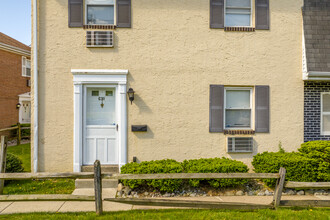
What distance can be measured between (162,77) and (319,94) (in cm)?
455

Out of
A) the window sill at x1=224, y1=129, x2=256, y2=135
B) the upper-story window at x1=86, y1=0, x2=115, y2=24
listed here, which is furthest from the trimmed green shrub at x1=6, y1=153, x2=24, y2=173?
the window sill at x1=224, y1=129, x2=256, y2=135

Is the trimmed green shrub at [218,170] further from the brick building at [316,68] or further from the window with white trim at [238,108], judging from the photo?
the brick building at [316,68]

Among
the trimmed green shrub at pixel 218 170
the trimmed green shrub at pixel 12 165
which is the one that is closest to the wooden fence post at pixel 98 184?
the trimmed green shrub at pixel 218 170

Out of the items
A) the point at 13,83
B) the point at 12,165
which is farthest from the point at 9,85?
the point at 12,165

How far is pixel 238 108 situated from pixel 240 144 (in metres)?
1.01

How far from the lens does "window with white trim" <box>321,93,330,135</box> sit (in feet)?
26.0

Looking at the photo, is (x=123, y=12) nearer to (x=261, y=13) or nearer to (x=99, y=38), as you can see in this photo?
(x=99, y=38)

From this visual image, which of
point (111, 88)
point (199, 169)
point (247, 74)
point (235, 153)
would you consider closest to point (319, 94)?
point (247, 74)

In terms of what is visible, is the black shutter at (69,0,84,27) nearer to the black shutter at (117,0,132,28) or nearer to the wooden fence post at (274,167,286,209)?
the black shutter at (117,0,132,28)

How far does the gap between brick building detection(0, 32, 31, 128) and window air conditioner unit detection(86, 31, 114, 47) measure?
37.2 feet

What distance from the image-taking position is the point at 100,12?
7.52 meters

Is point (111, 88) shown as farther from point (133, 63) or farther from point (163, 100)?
point (163, 100)

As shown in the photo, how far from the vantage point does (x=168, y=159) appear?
6.96 metres

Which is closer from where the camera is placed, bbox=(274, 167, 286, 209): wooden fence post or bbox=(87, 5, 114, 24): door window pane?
bbox=(274, 167, 286, 209): wooden fence post
